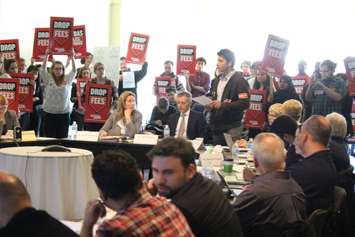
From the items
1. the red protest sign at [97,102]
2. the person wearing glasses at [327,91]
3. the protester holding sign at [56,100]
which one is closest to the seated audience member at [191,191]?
the red protest sign at [97,102]

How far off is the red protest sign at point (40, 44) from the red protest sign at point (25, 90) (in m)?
0.41

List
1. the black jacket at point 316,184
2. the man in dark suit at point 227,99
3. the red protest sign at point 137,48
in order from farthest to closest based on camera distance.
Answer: the red protest sign at point 137,48 < the man in dark suit at point 227,99 < the black jacket at point 316,184

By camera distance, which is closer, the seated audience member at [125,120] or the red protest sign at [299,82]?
the seated audience member at [125,120]

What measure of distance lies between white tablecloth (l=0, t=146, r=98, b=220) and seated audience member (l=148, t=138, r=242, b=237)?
356 mm

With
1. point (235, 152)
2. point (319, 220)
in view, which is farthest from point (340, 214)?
point (235, 152)

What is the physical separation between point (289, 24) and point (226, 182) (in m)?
7.38

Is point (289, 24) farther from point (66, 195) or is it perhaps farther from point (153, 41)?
point (66, 195)

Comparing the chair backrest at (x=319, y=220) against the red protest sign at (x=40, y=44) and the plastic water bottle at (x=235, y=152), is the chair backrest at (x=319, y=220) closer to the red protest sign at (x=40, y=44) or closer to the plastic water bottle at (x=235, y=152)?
the plastic water bottle at (x=235, y=152)

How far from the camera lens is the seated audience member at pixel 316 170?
3.03 metres

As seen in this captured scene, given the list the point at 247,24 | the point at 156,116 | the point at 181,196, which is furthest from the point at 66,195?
the point at 247,24

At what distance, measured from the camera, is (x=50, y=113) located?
23.2 ft

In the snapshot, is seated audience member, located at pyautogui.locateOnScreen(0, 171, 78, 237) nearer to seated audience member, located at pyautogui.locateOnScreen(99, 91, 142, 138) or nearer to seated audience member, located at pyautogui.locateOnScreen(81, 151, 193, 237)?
seated audience member, located at pyautogui.locateOnScreen(81, 151, 193, 237)

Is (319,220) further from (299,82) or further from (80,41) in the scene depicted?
(80,41)

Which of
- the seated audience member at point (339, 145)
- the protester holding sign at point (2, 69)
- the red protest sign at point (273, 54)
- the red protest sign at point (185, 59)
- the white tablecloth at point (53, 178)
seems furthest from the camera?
the red protest sign at point (185, 59)
